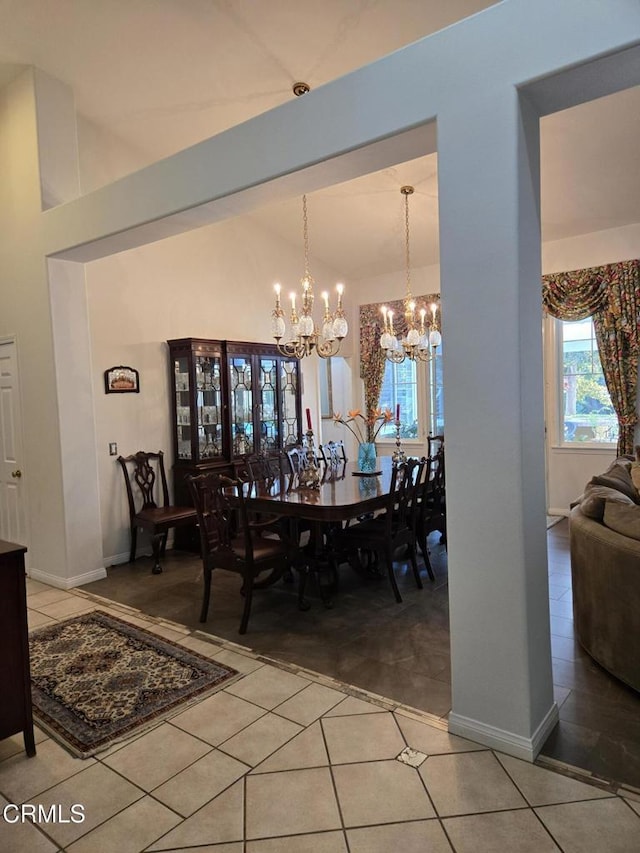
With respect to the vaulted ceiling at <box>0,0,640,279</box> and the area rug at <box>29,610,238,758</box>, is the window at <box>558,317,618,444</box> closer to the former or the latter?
the vaulted ceiling at <box>0,0,640,279</box>

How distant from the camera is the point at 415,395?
25.1 ft

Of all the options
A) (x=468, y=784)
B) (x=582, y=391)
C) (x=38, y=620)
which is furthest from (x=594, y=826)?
(x=582, y=391)

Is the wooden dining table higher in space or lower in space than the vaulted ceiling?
lower

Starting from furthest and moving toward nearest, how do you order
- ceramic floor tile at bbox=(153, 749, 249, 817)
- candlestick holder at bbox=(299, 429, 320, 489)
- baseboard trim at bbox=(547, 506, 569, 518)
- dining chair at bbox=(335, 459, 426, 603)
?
baseboard trim at bbox=(547, 506, 569, 518) → candlestick holder at bbox=(299, 429, 320, 489) → dining chair at bbox=(335, 459, 426, 603) → ceramic floor tile at bbox=(153, 749, 249, 817)

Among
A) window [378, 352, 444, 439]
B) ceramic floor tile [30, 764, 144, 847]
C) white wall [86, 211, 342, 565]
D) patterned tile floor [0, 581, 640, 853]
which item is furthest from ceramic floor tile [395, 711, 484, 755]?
window [378, 352, 444, 439]

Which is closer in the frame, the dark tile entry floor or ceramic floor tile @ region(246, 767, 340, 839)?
ceramic floor tile @ region(246, 767, 340, 839)

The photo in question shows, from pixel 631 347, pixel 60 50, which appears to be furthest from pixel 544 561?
pixel 60 50

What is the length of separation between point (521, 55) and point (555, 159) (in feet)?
9.50

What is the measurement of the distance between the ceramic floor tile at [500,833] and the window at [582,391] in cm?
500

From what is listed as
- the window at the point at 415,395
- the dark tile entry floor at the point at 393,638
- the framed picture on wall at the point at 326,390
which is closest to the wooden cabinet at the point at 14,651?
the dark tile entry floor at the point at 393,638

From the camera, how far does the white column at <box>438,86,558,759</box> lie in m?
2.18

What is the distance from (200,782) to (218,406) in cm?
398

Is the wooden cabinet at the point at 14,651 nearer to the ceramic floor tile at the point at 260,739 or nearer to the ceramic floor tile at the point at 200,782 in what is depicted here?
the ceramic floor tile at the point at 200,782

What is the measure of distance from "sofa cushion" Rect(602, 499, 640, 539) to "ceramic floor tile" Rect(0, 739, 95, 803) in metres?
2.68
